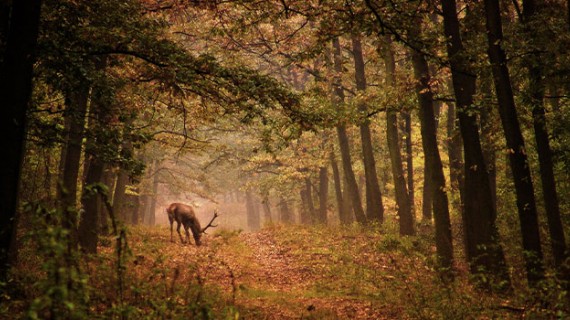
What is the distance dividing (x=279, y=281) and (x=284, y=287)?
2.90 ft

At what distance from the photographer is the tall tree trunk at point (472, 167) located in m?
10.8

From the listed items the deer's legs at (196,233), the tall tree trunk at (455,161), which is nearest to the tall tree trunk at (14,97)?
the tall tree trunk at (455,161)

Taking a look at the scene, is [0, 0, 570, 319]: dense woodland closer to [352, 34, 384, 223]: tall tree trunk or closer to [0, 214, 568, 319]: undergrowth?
[0, 214, 568, 319]: undergrowth

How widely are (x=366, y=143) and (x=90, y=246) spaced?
44.7 feet

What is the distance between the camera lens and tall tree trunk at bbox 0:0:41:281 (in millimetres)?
6297

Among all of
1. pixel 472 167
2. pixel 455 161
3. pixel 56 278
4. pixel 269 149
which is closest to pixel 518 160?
pixel 472 167

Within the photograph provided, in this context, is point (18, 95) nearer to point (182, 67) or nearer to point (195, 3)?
point (182, 67)

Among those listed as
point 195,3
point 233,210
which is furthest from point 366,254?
point 233,210

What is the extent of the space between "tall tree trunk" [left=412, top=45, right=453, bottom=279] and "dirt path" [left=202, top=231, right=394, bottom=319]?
3.42 m

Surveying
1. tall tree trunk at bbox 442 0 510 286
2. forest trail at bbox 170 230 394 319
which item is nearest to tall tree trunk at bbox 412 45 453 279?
tall tree trunk at bbox 442 0 510 286

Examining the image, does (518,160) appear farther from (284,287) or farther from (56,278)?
(56,278)

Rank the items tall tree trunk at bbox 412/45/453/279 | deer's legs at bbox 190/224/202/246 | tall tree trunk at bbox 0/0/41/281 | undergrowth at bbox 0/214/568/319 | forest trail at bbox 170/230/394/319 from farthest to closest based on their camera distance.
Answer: deer's legs at bbox 190/224/202/246 → tall tree trunk at bbox 412/45/453/279 → forest trail at bbox 170/230/394/319 → tall tree trunk at bbox 0/0/41/281 → undergrowth at bbox 0/214/568/319

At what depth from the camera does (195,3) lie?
11195 mm

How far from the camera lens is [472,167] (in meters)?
10.9
